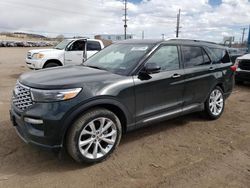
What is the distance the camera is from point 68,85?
9.98 feet

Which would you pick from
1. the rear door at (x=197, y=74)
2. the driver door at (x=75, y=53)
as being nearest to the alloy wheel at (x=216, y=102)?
the rear door at (x=197, y=74)

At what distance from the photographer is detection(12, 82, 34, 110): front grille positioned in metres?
3.08

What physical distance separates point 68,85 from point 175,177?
179 centimetres

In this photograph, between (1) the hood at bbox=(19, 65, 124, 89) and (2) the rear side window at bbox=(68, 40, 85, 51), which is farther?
(2) the rear side window at bbox=(68, 40, 85, 51)

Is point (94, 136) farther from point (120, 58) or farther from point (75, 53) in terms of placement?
point (75, 53)

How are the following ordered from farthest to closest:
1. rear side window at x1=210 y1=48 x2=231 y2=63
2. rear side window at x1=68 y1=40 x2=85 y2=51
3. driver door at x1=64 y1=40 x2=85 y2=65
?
rear side window at x1=68 y1=40 x2=85 y2=51 → driver door at x1=64 y1=40 x2=85 y2=65 → rear side window at x1=210 y1=48 x2=231 y2=63

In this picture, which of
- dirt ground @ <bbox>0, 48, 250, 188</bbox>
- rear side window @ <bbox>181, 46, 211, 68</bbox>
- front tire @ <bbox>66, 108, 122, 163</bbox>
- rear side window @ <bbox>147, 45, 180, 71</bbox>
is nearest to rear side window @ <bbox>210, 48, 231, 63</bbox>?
rear side window @ <bbox>181, 46, 211, 68</bbox>

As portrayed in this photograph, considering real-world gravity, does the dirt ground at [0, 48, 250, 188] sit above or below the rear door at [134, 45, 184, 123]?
below

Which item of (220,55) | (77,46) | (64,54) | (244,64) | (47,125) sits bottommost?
(47,125)

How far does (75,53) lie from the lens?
10.6m

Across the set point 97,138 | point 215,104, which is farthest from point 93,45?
point 97,138

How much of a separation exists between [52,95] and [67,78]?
433 mm

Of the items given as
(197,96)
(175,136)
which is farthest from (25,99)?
(197,96)

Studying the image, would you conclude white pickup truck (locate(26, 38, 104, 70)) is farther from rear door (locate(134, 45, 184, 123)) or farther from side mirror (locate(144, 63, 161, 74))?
side mirror (locate(144, 63, 161, 74))
